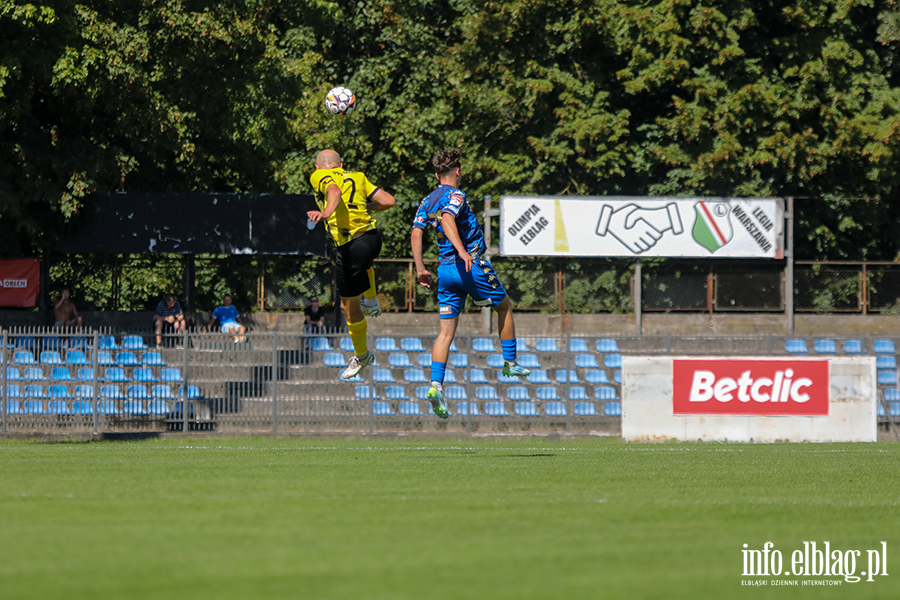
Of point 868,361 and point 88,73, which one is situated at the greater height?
point 88,73

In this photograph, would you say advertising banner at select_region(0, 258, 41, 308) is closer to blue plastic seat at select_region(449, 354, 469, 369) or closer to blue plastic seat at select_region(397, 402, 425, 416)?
blue plastic seat at select_region(397, 402, 425, 416)

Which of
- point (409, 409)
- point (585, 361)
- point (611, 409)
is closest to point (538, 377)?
point (585, 361)

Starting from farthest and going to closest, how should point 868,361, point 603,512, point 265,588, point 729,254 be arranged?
point 729,254, point 868,361, point 603,512, point 265,588

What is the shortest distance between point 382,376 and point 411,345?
0.91 m

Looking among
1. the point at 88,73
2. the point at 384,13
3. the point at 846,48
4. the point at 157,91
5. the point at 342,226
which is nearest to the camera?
the point at 342,226

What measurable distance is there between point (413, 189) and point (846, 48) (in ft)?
47.4

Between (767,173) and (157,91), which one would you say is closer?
(157,91)

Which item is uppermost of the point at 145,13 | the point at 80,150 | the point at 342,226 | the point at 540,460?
the point at 145,13

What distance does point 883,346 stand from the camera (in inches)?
813

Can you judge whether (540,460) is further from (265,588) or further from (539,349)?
(539,349)

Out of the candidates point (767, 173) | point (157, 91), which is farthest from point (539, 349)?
point (767, 173)

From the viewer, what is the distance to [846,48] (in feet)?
100

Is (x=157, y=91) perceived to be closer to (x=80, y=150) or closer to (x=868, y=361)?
(x=80, y=150)

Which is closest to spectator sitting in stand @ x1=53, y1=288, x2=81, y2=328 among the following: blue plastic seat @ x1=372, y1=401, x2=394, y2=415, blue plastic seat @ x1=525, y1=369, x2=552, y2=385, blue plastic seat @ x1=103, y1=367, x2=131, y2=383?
blue plastic seat @ x1=103, y1=367, x2=131, y2=383
